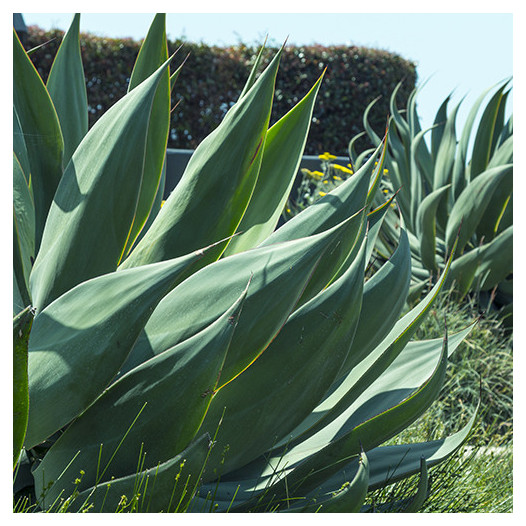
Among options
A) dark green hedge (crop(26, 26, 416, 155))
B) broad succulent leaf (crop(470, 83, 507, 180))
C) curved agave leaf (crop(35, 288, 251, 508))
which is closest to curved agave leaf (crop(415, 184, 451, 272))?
broad succulent leaf (crop(470, 83, 507, 180))

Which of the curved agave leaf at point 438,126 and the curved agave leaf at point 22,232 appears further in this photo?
the curved agave leaf at point 438,126

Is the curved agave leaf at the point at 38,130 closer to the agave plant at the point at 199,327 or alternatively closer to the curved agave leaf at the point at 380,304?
the agave plant at the point at 199,327

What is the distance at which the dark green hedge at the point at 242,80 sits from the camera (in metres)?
6.10

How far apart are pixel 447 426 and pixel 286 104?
444cm

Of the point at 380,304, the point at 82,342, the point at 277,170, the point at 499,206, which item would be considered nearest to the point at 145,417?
the point at 82,342

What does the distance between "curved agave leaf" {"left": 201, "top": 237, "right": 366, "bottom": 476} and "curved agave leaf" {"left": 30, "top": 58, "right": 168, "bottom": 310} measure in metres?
0.29

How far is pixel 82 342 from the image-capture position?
831mm

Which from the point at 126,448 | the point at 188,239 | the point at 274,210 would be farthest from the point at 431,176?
the point at 126,448

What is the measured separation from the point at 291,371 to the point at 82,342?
1.00 ft

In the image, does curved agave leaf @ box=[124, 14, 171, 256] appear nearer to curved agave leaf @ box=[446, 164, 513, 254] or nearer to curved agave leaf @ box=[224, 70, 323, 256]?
curved agave leaf @ box=[224, 70, 323, 256]

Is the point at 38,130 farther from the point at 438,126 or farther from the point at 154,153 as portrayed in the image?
the point at 438,126

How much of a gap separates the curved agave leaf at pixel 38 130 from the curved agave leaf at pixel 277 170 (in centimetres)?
38

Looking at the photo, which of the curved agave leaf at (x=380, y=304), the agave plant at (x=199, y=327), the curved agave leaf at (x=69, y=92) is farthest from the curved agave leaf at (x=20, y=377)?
the curved agave leaf at (x=69, y=92)

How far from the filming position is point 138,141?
3.31 ft
